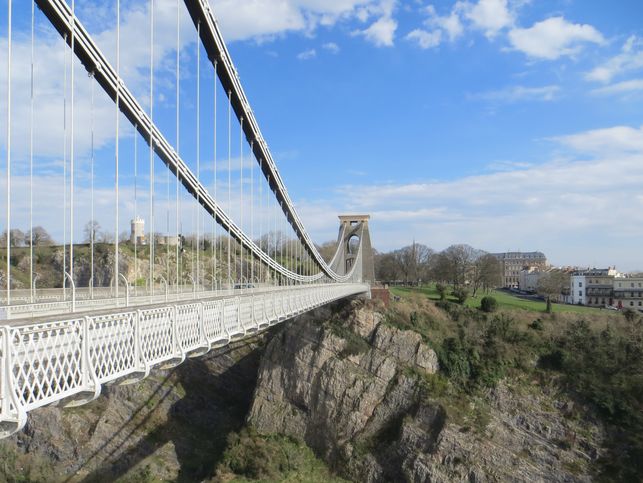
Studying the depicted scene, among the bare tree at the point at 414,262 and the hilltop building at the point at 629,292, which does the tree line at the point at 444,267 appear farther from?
the hilltop building at the point at 629,292

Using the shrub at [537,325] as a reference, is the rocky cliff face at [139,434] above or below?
below

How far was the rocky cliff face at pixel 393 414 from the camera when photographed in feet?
66.3

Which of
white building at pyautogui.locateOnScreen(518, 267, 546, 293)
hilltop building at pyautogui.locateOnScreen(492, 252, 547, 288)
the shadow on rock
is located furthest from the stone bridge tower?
hilltop building at pyautogui.locateOnScreen(492, 252, 547, 288)

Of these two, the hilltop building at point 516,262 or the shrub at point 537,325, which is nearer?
the shrub at point 537,325

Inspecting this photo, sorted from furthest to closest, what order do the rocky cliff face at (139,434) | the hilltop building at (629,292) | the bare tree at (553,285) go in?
the hilltop building at (629,292) < the bare tree at (553,285) < the rocky cliff face at (139,434)

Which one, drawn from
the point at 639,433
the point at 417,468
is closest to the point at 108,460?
the point at 417,468

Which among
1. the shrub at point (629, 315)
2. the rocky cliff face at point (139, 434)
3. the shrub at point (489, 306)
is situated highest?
the shrub at point (489, 306)

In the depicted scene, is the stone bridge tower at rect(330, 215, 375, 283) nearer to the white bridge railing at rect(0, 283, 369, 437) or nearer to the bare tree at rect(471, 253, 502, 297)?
the bare tree at rect(471, 253, 502, 297)

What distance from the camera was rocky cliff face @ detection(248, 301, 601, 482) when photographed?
20219 millimetres

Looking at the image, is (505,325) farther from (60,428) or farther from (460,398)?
(60,428)

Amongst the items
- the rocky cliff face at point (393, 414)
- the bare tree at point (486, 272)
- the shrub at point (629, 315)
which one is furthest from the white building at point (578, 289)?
the rocky cliff face at point (393, 414)

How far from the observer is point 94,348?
5031 millimetres

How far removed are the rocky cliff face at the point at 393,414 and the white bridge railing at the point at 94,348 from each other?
14.5 meters

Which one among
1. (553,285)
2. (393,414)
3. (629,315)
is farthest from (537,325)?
(553,285)
